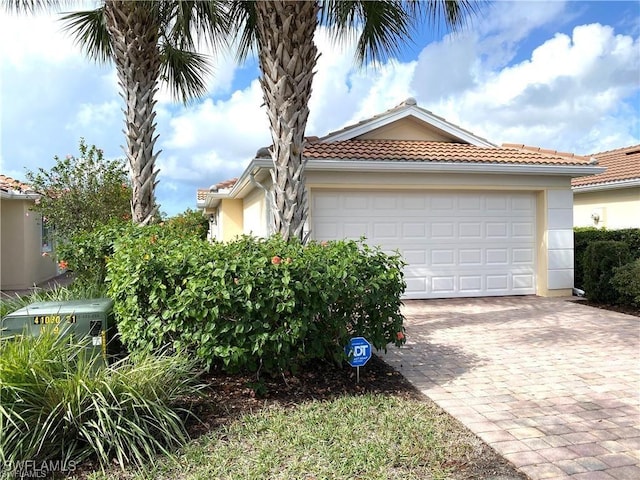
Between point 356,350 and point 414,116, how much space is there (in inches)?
337

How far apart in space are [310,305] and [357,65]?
6.12 meters

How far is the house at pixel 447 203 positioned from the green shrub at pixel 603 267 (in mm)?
949

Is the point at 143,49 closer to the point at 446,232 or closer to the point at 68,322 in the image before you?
the point at 68,322

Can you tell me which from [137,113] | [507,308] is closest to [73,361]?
[137,113]

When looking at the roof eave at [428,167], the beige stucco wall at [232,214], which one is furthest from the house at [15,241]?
the roof eave at [428,167]

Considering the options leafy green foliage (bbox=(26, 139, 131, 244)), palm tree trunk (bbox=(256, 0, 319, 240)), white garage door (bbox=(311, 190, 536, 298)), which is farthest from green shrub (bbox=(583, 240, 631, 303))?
leafy green foliage (bbox=(26, 139, 131, 244))

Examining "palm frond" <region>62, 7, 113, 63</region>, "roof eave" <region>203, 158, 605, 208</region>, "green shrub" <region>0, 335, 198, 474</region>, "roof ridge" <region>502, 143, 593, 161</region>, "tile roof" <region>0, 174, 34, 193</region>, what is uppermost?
"palm frond" <region>62, 7, 113, 63</region>

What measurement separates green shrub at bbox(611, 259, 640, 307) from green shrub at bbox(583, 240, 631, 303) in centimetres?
18

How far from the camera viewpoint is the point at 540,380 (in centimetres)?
543

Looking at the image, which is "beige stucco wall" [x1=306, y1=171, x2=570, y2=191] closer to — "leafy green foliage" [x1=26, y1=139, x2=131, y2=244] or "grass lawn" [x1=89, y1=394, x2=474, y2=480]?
"leafy green foliage" [x1=26, y1=139, x2=131, y2=244]

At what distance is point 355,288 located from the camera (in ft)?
15.9

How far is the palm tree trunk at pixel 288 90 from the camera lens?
250 inches

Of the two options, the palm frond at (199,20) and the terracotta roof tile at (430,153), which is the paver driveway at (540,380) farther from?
the palm frond at (199,20)

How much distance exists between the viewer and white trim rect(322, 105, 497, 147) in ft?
38.5
